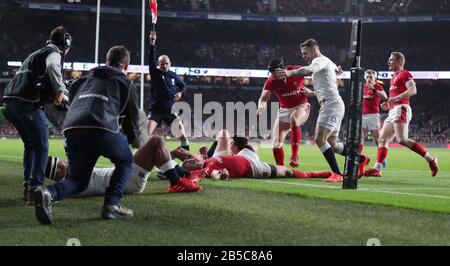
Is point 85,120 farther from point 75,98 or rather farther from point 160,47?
point 160,47

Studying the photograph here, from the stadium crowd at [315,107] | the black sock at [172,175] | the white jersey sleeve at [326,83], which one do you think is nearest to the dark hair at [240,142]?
the white jersey sleeve at [326,83]

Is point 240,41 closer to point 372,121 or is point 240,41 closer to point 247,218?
point 372,121

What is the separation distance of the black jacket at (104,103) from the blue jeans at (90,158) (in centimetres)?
8

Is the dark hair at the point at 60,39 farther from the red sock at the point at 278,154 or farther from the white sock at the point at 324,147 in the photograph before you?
the red sock at the point at 278,154

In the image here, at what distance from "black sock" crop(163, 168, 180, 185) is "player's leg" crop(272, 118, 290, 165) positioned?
4.69 metres

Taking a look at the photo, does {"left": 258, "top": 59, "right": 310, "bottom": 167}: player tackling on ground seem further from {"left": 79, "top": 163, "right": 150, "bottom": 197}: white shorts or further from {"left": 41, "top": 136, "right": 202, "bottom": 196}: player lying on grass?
{"left": 79, "top": 163, "right": 150, "bottom": 197}: white shorts

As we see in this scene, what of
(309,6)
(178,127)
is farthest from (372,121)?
(309,6)

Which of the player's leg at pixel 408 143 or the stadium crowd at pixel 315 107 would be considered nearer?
the player's leg at pixel 408 143

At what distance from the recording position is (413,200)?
6883mm

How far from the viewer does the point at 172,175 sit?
23.1 feet

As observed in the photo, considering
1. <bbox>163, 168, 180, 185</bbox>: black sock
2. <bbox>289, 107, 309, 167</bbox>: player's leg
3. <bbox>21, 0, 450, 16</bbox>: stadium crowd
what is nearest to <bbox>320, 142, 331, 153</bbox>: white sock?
<bbox>289, 107, 309, 167</bbox>: player's leg

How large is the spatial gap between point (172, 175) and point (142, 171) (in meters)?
0.42

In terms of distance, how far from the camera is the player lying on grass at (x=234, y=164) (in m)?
9.05

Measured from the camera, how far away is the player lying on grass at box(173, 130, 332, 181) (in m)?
9.05
